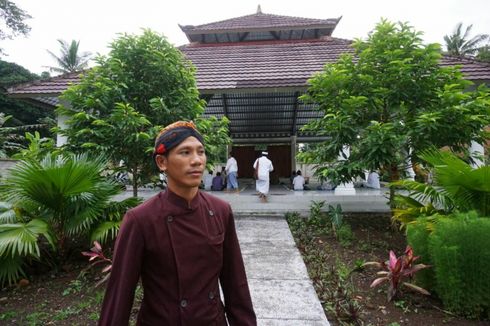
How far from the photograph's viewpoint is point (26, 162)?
4293 millimetres

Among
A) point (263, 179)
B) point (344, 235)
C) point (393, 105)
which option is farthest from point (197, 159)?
point (263, 179)

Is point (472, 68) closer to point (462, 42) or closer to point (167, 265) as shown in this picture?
point (167, 265)

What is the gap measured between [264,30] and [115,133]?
34.2 ft

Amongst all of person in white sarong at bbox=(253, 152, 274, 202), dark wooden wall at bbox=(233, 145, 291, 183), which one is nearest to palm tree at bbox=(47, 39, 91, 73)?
dark wooden wall at bbox=(233, 145, 291, 183)

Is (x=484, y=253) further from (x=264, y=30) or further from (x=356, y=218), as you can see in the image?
(x=264, y=30)

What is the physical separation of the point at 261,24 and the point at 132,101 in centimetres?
1046

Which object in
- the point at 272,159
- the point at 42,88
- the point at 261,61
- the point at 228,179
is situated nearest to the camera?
the point at 42,88

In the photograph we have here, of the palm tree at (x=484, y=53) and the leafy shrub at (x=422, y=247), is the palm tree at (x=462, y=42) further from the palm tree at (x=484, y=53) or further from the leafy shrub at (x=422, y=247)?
the leafy shrub at (x=422, y=247)

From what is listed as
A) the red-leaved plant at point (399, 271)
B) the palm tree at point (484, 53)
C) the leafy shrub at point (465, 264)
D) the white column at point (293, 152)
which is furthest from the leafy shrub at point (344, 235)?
the palm tree at point (484, 53)

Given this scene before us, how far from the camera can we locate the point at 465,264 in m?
3.28

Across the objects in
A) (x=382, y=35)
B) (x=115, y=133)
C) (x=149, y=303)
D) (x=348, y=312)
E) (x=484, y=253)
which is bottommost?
(x=348, y=312)

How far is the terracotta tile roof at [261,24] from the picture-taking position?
517 inches

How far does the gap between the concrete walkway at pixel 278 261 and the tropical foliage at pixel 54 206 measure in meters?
2.13

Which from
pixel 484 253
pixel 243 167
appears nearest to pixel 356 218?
pixel 484 253
